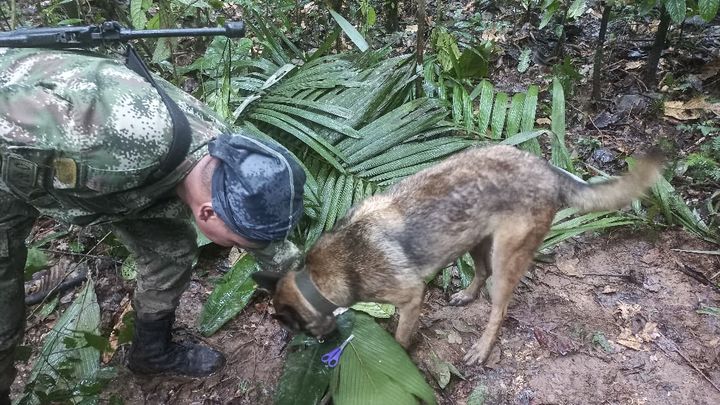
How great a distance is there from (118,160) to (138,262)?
3.64ft

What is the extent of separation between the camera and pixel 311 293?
9.47ft

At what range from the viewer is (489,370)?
3.38 meters

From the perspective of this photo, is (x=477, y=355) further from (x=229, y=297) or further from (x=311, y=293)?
(x=229, y=297)

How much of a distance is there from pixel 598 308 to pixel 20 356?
3534 millimetres

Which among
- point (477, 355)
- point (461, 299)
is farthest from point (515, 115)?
point (477, 355)

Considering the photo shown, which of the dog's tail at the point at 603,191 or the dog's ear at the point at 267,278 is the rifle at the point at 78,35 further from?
the dog's tail at the point at 603,191

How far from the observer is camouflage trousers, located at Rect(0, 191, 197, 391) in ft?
8.32

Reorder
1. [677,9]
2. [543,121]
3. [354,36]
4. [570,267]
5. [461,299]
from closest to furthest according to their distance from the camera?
[461,299] < [570,267] < [677,9] < [543,121] < [354,36]

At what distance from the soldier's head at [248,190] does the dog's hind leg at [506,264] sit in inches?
54.2

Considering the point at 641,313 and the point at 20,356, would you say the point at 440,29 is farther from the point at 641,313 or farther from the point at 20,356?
the point at 20,356

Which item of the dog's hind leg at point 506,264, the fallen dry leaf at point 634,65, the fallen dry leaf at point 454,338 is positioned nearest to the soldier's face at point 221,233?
the dog's hind leg at point 506,264

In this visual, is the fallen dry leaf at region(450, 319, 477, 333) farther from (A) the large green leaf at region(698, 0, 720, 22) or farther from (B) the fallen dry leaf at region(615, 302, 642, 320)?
(A) the large green leaf at region(698, 0, 720, 22)

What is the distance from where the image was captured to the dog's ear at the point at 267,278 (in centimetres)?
278

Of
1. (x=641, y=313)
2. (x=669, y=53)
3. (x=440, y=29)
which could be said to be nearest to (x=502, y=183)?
(x=641, y=313)
